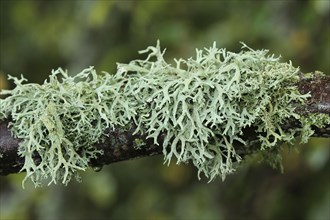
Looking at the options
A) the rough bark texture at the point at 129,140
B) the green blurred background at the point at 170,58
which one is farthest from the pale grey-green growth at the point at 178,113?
the green blurred background at the point at 170,58

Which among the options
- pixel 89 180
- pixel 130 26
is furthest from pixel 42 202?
pixel 130 26

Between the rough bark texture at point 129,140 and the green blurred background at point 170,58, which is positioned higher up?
the green blurred background at point 170,58

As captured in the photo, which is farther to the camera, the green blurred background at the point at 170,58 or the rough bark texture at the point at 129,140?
the green blurred background at the point at 170,58

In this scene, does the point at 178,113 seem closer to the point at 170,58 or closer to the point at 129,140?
the point at 129,140

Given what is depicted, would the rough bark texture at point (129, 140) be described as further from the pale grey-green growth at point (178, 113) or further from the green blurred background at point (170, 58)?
the green blurred background at point (170, 58)

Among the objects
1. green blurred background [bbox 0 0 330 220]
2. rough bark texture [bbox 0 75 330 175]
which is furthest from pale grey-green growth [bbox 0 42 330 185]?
green blurred background [bbox 0 0 330 220]

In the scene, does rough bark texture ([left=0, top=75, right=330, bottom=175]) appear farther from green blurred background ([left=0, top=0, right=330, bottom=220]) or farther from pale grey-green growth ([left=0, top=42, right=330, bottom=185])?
green blurred background ([left=0, top=0, right=330, bottom=220])
